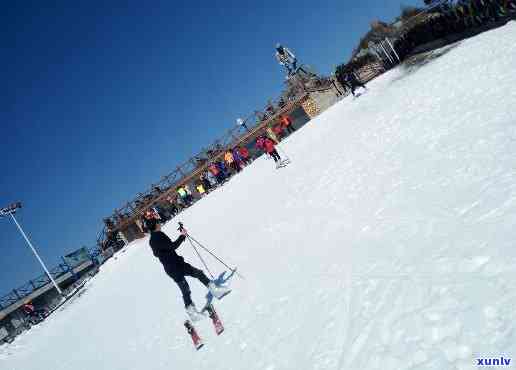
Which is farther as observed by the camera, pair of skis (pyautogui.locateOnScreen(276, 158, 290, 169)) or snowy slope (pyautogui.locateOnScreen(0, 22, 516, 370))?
pair of skis (pyautogui.locateOnScreen(276, 158, 290, 169))

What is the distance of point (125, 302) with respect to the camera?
14.2 m

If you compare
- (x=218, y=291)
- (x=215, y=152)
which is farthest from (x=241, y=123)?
(x=218, y=291)

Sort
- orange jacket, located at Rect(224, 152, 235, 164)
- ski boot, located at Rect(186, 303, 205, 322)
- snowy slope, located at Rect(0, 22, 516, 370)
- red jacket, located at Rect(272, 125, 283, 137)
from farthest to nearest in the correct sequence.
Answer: red jacket, located at Rect(272, 125, 283, 137) < orange jacket, located at Rect(224, 152, 235, 164) < ski boot, located at Rect(186, 303, 205, 322) < snowy slope, located at Rect(0, 22, 516, 370)

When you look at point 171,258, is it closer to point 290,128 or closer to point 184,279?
point 184,279

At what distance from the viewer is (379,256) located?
208 inches

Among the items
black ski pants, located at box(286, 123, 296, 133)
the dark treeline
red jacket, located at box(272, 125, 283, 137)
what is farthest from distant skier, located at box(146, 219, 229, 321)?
black ski pants, located at box(286, 123, 296, 133)

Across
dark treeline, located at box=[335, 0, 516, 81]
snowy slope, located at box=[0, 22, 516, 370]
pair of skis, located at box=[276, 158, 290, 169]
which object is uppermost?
dark treeline, located at box=[335, 0, 516, 81]

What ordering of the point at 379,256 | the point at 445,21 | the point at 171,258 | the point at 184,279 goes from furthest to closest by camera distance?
the point at 445,21
the point at 184,279
the point at 171,258
the point at 379,256

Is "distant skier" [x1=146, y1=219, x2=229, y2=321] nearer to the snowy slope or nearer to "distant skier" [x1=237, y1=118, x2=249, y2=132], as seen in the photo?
the snowy slope

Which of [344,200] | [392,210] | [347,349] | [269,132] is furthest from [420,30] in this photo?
[347,349]

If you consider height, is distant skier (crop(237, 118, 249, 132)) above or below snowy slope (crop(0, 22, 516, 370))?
above

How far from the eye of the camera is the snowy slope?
362 centimetres

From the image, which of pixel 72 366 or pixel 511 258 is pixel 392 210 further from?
pixel 72 366

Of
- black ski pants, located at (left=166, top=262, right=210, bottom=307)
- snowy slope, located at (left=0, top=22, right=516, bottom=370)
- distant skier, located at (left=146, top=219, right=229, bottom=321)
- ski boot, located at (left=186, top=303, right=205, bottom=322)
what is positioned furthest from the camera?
ski boot, located at (left=186, top=303, right=205, bottom=322)
